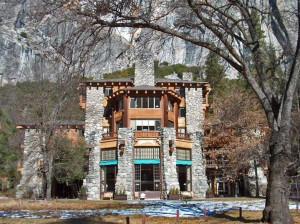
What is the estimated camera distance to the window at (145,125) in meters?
39.9

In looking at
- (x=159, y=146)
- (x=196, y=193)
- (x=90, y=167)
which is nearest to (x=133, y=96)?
(x=159, y=146)

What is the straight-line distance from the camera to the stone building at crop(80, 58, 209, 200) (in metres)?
37.3

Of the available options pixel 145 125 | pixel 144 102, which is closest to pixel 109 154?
pixel 145 125

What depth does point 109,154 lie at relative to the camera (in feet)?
130

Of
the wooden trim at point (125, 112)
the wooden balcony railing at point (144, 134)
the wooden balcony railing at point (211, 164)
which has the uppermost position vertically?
the wooden trim at point (125, 112)

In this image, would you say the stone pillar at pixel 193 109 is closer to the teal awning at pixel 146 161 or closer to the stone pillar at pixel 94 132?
the teal awning at pixel 146 161

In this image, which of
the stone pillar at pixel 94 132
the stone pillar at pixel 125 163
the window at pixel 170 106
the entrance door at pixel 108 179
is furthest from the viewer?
the window at pixel 170 106

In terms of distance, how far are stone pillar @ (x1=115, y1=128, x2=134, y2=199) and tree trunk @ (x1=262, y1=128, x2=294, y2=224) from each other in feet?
81.7

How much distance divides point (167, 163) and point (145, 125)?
505cm

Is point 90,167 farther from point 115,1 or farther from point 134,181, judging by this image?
point 115,1

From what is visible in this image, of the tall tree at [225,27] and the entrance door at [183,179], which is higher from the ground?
the tall tree at [225,27]

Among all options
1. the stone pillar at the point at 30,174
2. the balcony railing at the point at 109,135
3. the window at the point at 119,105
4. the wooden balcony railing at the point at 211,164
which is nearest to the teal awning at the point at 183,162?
the wooden balcony railing at the point at 211,164

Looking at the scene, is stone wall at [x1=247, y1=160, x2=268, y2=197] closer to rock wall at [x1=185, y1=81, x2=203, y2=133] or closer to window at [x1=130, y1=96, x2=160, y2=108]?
rock wall at [x1=185, y1=81, x2=203, y2=133]

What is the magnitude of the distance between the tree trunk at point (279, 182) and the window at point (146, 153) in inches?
1010
